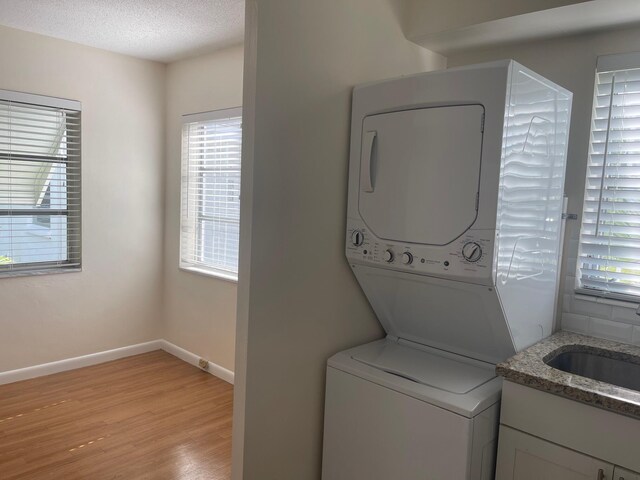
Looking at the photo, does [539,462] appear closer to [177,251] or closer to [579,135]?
[579,135]

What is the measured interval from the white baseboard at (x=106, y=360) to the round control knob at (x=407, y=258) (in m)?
2.30

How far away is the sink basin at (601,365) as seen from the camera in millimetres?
1788

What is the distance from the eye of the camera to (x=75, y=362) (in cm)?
373

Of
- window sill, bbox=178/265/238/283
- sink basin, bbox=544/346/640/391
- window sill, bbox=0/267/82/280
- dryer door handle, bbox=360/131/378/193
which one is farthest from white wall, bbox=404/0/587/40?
window sill, bbox=0/267/82/280

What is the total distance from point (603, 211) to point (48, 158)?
12.0 feet

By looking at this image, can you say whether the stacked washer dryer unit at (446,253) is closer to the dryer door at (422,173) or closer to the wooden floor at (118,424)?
the dryer door at (422,173)

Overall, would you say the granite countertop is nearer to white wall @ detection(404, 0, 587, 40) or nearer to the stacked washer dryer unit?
the stacked washer dryer unit

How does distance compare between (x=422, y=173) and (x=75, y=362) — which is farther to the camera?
(x=75, y=362)

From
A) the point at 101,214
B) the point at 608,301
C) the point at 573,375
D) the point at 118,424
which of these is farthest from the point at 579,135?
the point at 101,214

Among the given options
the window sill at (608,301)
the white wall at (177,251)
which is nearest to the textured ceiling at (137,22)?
the white wall at (177,251)

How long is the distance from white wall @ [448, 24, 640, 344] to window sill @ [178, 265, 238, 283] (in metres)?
2.23

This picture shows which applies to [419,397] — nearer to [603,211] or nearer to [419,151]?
[419,151]

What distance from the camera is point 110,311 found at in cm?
392

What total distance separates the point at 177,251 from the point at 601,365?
322 centimetres
